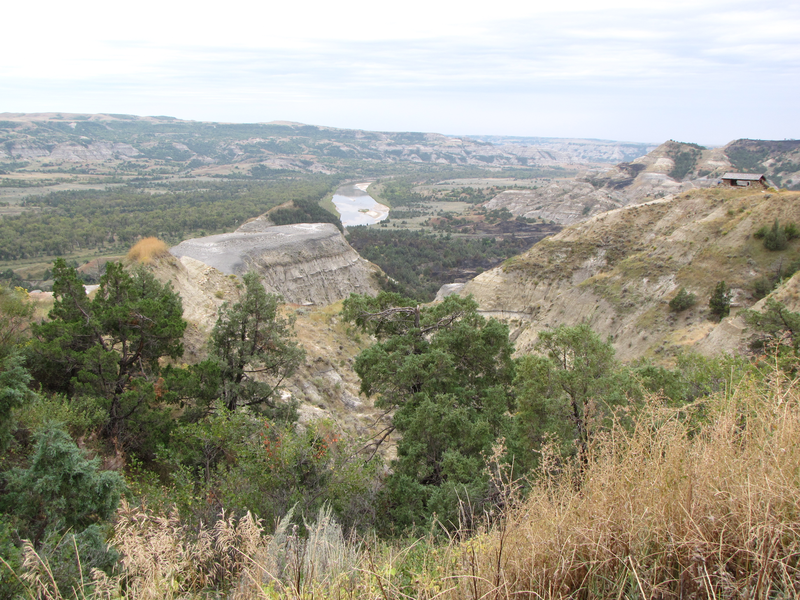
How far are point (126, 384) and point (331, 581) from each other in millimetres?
10273

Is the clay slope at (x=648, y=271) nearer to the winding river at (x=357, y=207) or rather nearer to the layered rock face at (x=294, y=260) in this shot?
the layered rock face at (x=294, y=260)

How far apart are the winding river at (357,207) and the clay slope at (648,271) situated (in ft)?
226

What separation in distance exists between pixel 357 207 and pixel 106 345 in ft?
421

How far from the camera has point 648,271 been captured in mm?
33062

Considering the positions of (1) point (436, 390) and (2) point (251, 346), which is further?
(2) point (251, 346)

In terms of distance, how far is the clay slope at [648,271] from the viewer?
2814 cm

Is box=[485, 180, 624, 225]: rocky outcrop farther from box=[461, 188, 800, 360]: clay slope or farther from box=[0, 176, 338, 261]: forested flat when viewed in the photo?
box=[461, 188, 800, 360]: clay slope

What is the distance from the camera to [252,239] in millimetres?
50188

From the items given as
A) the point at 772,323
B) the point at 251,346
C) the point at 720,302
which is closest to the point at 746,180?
the point at 720,302

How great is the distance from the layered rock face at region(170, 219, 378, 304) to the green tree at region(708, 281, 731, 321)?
3129 cm

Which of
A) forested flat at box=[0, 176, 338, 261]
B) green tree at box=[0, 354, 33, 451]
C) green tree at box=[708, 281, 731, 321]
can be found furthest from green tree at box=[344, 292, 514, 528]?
forested flat at box=[0, 176, 338, 261]

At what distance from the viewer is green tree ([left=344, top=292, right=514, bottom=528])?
9.53 m

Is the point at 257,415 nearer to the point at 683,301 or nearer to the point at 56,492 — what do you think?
the point at 56,492

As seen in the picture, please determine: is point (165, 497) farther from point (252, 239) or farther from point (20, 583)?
point (252, 239)
